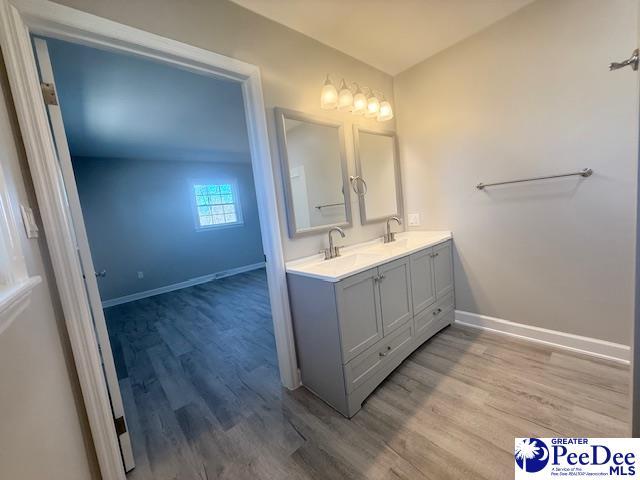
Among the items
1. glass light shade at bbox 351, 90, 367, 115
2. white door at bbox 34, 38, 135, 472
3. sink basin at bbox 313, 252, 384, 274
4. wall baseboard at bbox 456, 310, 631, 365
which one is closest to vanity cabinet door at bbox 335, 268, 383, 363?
sink basin at bbox 313, 252, 384, 274

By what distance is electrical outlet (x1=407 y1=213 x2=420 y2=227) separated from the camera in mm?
2666

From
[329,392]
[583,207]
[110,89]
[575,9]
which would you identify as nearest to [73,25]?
[110,89]

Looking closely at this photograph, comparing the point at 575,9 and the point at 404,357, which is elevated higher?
the point at 575,9

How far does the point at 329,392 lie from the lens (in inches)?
63.2

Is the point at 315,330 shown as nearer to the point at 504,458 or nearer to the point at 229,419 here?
the point at 229,419

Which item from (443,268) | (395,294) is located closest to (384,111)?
(443,268)

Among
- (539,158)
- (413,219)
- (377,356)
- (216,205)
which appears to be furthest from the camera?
(216,205)

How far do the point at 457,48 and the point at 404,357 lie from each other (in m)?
2.54

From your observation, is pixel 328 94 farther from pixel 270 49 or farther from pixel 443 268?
pixel 443 268

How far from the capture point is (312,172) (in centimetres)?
207

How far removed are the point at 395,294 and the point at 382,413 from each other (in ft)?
2.35

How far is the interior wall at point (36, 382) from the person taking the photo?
1.97 ft

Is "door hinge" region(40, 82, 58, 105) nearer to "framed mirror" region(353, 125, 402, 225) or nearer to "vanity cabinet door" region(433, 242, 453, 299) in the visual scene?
"framed mirror" region(353, 125, 402, 225)

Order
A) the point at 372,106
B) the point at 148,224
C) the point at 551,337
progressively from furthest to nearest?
the point at 148,224, the point at 372,106, the point at 551,337
